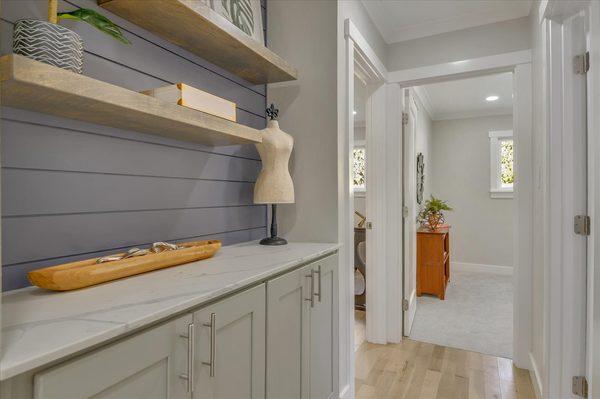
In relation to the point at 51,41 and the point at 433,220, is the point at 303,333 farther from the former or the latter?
the point at 433,220

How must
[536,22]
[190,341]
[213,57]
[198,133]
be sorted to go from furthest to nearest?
[536,22] → [213,57] → [198,133] → [190,341]

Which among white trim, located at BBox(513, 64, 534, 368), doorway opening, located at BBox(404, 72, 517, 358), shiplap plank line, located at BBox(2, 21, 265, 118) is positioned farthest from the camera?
doorway opening, located at BBox(404, 72, 517, 358)

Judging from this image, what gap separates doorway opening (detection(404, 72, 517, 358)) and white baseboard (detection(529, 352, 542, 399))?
568 mm

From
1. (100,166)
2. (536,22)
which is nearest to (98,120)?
(100,166)

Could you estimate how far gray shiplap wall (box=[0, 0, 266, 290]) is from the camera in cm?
92

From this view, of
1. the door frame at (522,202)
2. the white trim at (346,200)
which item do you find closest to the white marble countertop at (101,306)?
the white trim at (346,200)

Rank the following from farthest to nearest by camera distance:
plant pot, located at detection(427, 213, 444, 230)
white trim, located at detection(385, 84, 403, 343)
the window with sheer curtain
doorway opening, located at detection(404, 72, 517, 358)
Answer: the window with sheer curtain < plant pot, located at detection(427, 213, 444, 230) < doorway opening, located at detection(404, 72, 517, 358) < white trim, located at detection(385, 84, 403, 343)

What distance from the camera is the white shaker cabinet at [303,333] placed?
1188 mm

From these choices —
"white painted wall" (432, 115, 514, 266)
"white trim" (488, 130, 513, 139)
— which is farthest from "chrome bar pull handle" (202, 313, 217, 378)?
"white trim" (488, 130, 513, 139)

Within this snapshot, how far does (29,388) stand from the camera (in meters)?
0.55

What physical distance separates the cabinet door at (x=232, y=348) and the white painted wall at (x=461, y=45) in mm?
2429

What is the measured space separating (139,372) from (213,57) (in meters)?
1.27

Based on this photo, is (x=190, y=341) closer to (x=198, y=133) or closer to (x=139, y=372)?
(x=139, y=372)

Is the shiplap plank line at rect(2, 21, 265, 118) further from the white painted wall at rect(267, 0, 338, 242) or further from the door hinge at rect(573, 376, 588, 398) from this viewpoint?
the door hinge at rect(573, 376, 588, 398)
